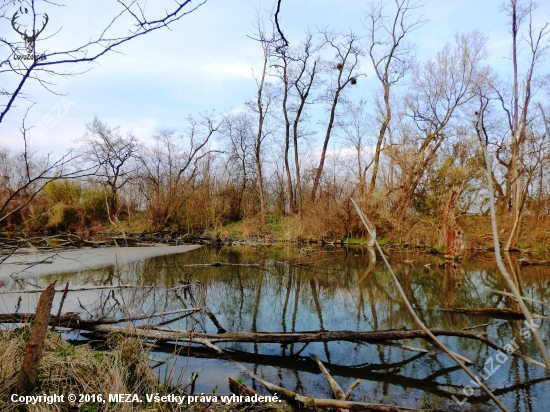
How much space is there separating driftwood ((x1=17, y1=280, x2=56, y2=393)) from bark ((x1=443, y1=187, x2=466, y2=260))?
1523cm

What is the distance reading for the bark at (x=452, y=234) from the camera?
15164 millimetres

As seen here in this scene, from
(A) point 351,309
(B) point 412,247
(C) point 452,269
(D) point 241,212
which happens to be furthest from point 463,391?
(D) point 241,212

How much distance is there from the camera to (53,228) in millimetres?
26875

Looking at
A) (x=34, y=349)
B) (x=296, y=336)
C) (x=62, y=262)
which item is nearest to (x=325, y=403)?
(x=296, y=336)

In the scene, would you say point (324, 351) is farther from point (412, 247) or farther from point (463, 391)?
point (412, 247)

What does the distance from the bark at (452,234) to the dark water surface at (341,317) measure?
7.53ft

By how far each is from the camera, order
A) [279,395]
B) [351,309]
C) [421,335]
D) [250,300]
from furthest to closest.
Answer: [250,300] → [351,309] → [421,335] → [279,395]

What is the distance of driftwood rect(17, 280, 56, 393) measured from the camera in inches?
104

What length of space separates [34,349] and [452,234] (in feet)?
51.1

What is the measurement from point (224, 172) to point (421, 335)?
27852 millimetres

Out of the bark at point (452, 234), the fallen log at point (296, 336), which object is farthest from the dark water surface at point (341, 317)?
the bark at point (452, 234)

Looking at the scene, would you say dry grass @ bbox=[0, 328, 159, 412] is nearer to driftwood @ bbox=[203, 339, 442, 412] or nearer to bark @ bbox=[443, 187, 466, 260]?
driftwood @ bbox=[203, 339, 442, 412]

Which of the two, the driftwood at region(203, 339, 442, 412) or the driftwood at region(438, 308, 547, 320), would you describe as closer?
the driftwood at region(203, 339, 442, 412)

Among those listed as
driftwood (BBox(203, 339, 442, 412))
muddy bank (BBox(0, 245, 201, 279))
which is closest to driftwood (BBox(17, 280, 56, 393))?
driftwood (BBox(203, 339, 442, 412))
